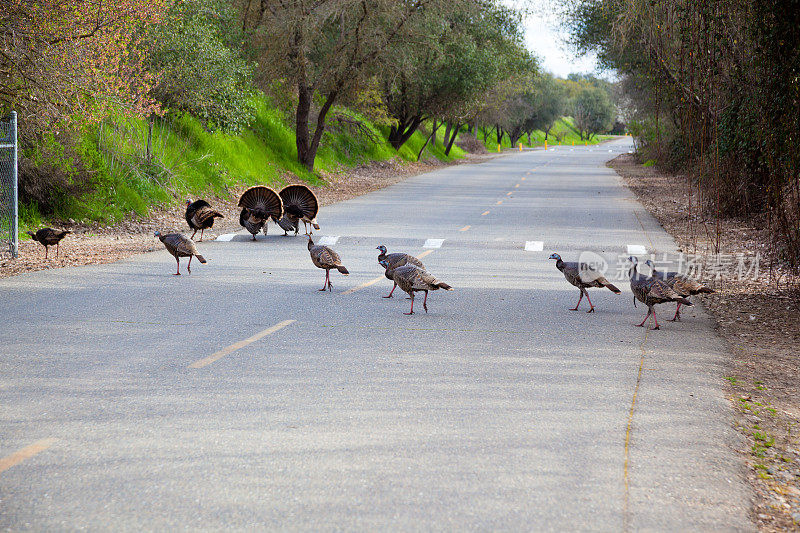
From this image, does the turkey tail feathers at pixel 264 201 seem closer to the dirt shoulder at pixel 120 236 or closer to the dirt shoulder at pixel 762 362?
the dirt shoulder at pixel 120 236

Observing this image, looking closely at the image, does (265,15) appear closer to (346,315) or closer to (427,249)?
(427,249)

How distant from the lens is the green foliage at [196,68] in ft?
79.7

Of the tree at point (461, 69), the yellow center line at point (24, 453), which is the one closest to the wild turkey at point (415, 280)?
the yellow center line at point (24, 453)

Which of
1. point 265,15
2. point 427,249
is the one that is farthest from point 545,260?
point 265,15

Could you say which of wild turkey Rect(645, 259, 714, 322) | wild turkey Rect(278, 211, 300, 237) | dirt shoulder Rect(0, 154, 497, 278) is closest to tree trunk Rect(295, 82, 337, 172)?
dirt shoulder Rect(0, 154, 497, 278)

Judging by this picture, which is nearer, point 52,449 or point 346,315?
point 52,449

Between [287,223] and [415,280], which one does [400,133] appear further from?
[415,280]

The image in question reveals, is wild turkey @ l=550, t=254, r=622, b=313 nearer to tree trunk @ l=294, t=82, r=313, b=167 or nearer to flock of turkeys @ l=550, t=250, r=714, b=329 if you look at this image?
flock of turkeys @ l=550, t=250, r=714, b=329

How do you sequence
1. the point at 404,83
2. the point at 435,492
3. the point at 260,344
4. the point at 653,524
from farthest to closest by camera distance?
the point at 404,83
the point at 260,344
the point at 435,492
the point at 653,524

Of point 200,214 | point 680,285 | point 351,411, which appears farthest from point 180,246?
point 351,411

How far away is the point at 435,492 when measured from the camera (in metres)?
4.80

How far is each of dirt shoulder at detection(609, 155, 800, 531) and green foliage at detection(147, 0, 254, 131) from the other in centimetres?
1398

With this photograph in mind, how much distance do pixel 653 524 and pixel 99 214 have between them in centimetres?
1904

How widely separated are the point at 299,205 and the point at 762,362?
1220cm
